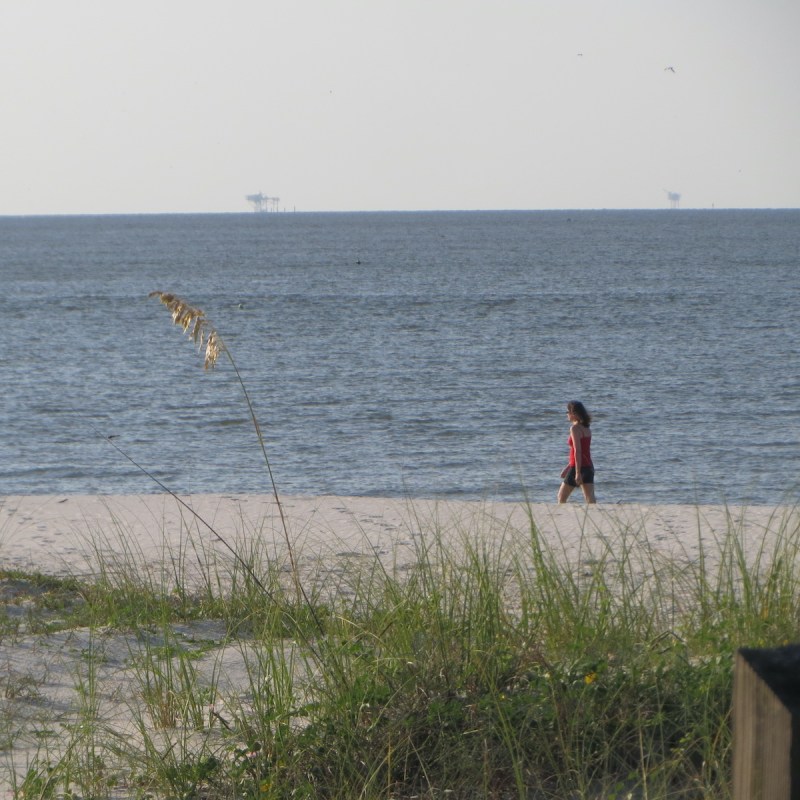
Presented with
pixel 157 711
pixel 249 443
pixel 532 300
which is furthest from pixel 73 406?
pixel 532 300

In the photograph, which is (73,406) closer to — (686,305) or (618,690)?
(618,690)

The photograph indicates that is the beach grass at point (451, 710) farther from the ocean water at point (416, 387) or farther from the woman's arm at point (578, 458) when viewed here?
the woman's arm at point (578, 458)

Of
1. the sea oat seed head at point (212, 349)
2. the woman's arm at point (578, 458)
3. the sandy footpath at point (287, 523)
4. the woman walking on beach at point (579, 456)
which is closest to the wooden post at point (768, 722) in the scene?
the sea oat seed head at point (212, 349)

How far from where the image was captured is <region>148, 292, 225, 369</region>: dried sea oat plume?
13.0 feet

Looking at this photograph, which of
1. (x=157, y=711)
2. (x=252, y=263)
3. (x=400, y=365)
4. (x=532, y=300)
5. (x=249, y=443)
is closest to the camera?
(x=157, y=711)

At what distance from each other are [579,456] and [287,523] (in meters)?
4.42

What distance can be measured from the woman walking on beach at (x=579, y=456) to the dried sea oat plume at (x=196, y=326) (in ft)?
31.4

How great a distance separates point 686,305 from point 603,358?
2149cm

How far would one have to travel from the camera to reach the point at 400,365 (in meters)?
34.9

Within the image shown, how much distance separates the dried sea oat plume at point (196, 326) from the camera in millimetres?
3961

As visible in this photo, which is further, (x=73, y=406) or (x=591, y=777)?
(x=73, y=406)

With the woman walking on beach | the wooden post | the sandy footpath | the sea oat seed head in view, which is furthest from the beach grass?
the woman walking on beach

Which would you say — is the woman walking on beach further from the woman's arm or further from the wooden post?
the wooden post

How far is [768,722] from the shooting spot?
4.81 ft
